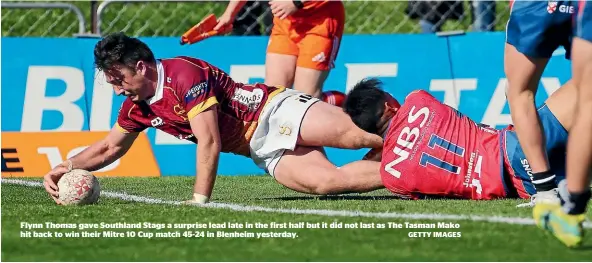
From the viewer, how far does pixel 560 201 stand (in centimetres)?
546

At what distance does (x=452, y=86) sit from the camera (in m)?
10.8

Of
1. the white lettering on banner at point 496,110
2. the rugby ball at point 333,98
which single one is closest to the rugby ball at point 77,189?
the rugby ball at point 333,98

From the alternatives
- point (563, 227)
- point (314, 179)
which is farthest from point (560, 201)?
point (314, 179)

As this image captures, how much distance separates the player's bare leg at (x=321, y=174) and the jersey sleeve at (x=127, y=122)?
0.99 m

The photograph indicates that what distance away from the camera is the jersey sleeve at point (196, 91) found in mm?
7164

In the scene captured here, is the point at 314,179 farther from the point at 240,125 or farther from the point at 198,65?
the point at 198,65

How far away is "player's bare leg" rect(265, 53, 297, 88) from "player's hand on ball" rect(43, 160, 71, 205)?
7.69 ft

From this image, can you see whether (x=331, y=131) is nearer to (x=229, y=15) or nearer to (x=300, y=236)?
(x=229, y=15)

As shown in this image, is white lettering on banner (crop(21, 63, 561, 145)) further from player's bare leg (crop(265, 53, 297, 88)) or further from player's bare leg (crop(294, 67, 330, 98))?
player's bare leg (crop(294, 67, 330, 98))

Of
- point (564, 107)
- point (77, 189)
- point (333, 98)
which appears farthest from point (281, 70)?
point (564, 107)

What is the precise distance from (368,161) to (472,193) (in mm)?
813

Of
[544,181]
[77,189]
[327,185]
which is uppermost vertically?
[544,181]

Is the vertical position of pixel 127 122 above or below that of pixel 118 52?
below

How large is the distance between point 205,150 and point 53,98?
3.93m
